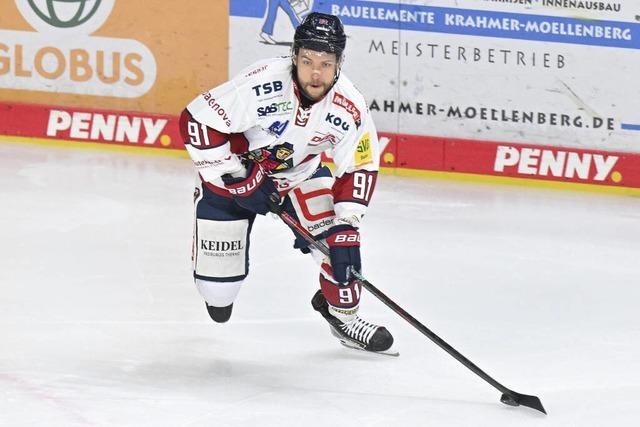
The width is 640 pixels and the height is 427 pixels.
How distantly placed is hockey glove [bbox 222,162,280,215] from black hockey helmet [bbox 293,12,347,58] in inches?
18.3

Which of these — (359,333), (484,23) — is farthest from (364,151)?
(484,23)

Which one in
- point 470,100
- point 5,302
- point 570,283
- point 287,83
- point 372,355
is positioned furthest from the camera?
point 470,100

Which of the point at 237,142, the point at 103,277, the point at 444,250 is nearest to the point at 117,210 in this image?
the point at 103,277

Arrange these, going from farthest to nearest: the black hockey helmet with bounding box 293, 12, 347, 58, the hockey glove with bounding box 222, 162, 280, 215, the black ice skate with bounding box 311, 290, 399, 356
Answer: the black ice skate with bounding box 311, 290, 399, 356 → the hockey glove with bounding box 222, 162, 280, 215 → the black hockey helmet with bounding box 293, 12, 347, 58

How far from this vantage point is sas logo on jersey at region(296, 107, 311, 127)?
17.0ft

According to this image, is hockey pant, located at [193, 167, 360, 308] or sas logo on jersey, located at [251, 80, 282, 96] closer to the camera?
sas logo on jersey, located at [251, 80, 282, 96]

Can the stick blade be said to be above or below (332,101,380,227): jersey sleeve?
below

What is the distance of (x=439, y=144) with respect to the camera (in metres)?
8.30

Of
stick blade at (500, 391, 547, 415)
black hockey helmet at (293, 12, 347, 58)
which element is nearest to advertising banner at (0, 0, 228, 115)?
black hockey helmet at (293, 12, 347, 58)

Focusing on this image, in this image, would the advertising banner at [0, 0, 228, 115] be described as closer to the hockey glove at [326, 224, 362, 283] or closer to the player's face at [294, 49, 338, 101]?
the hockey glove at [326, 224, 362, 283]

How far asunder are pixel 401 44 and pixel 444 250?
1708 mm

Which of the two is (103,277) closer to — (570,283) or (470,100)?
(570,283)

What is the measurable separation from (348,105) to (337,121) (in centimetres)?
7

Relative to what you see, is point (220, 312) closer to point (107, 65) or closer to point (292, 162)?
point (292, 162)
